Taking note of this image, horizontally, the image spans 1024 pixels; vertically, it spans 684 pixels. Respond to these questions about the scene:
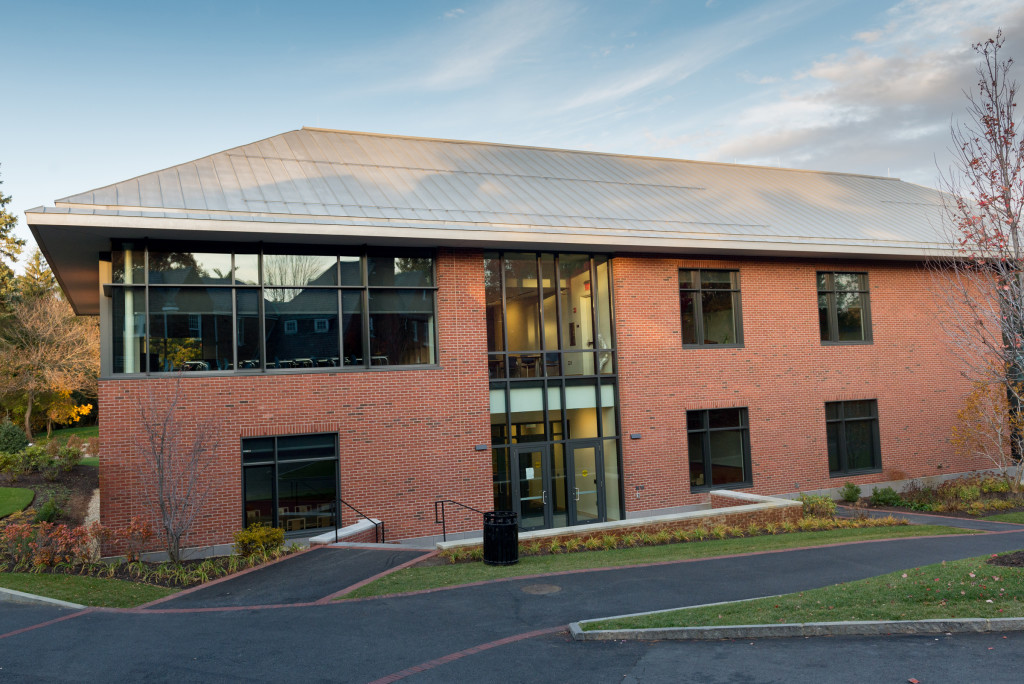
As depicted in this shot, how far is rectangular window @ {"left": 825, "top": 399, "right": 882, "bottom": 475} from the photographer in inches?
829

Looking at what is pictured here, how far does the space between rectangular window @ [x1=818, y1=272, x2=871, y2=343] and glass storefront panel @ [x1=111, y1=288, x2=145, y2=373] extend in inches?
688

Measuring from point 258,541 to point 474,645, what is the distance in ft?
23.1

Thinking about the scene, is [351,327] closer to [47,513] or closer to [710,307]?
[47,513]

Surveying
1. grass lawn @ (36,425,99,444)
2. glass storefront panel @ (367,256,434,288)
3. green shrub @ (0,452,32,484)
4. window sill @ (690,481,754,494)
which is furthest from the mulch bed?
grass lawn @ (36,425,99,444)

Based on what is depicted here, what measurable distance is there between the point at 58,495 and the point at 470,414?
12963mm

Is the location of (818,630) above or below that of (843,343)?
below

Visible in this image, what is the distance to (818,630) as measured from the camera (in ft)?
26.0

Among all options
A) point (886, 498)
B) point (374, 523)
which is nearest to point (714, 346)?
point (886, 498)

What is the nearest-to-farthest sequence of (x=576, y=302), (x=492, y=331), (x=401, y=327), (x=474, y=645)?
(x=474, y=645), (x=401, y=327), (x=492, y=331), (x=576, y=302)

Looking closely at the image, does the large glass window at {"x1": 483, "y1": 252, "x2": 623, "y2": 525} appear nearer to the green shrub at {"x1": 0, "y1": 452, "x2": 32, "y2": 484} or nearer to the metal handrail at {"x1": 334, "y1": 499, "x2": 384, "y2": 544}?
the metal handrail at {"x1": 334, "y1": 499, "x2": 384, "y2": 544}

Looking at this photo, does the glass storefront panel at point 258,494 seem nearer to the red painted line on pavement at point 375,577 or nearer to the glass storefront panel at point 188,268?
the red painted line on pavement at point 375,577

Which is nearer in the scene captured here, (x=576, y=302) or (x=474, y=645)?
(x=474, y=645)

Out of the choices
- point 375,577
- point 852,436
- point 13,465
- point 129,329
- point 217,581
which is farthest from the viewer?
point 13,465

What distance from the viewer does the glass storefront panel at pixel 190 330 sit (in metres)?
14.6
